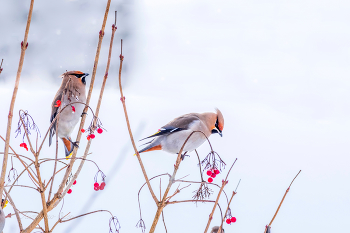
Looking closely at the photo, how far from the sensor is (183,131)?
111cm

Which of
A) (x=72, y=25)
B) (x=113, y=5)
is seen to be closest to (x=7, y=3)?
(x=72, y=25)

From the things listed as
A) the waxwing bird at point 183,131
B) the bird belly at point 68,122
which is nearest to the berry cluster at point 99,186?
the waxwing bird at point 183,131

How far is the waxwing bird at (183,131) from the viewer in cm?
106

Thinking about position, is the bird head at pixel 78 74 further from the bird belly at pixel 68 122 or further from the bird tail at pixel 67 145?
the bird tail at pixel 67 145

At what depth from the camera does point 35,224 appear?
674mm

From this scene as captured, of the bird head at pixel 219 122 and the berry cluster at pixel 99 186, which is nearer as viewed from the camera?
the berry cluster at pixel 99 186

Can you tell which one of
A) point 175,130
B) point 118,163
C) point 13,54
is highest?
point 13,54

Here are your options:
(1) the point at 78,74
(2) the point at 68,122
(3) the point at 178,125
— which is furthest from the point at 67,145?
(3) the point at 178,125

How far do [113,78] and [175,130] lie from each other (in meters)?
1.08

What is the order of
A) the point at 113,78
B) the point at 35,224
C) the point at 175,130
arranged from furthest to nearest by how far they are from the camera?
the point at 113,78 → the point at 175,130 → the point at 35,224

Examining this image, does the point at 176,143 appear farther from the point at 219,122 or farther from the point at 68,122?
the point at 68,122

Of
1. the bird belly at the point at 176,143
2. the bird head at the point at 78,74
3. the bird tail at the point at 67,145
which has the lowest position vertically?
the bird belly at the point at 176,143

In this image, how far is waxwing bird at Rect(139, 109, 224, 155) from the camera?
41.9 inches

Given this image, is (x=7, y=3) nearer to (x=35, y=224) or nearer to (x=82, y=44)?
(x=82, y=44)
